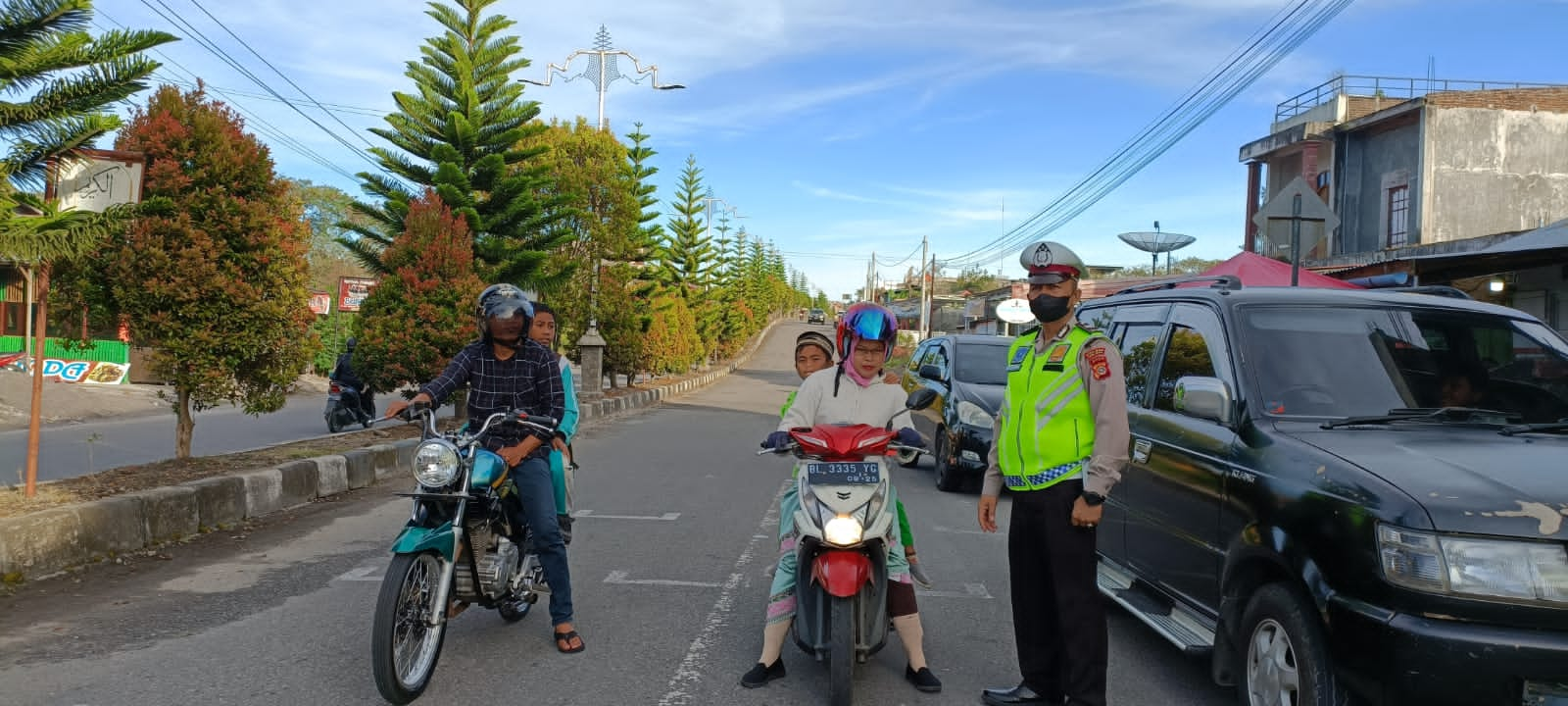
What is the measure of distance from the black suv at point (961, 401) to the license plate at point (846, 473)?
540 centimetres

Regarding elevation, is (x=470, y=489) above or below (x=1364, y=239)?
below

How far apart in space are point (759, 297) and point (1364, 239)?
68.7m

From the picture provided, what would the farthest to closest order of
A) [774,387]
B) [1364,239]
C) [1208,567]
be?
[774,387]
[1364,239]
[1208,567]

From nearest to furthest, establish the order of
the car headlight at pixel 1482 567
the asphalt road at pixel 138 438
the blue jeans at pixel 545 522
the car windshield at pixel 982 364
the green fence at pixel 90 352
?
the car headlight at pixel 1482 567 → the blue jeans at pixel 545 522 → the asphalt road at pixel 138 438 → the car windshield at pixel 982 364 → the green fence at pixel 90 352

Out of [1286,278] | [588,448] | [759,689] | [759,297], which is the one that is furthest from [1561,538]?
[759,297]

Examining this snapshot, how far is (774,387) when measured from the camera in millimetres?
36250

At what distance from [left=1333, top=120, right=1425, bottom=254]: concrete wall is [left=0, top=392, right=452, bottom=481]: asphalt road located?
2148 cm

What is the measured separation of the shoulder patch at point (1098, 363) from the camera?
3838 millimetres

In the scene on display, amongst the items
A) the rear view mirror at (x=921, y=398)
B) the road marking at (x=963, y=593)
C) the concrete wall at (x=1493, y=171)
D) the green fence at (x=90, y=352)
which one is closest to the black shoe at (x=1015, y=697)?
the rear view mirror at (x=921, y=398)

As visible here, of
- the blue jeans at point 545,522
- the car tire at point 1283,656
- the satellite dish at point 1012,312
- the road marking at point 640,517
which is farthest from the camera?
the satellite dish at point 1012,312

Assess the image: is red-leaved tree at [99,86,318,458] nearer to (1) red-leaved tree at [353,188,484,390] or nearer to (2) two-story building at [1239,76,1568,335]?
(1) red-leaved tree at [353,188,484,390]

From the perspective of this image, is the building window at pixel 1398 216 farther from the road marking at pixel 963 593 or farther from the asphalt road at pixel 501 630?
the road marking at pixel 963 593

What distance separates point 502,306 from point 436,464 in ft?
3.41

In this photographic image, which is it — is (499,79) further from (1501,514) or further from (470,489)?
(1501,514)
